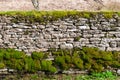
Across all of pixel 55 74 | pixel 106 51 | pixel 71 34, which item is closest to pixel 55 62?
pixel 55 74

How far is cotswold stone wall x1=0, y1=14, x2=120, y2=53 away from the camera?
28.8ft

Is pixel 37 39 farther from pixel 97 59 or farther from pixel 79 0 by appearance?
pixel 79 0

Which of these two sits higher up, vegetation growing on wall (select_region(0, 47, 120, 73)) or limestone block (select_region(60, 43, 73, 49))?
limestone block (select_region(60, 43, 73, 49))

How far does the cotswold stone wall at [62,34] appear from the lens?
8.79 m

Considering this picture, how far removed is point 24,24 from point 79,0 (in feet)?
25.2

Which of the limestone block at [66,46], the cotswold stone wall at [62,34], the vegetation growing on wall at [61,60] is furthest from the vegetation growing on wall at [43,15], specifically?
the vegetation growing on wall at [61,60]

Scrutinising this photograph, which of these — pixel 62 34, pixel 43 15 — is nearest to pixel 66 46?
pixel 62 34

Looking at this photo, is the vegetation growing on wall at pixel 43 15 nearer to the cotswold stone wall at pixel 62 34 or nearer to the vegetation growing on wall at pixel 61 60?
the cotswold stone wall at pixel 62 34

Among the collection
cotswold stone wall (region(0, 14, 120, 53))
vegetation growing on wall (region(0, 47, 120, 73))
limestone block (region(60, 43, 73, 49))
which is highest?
cotswold stone wall (region(0, 14, 120, 53))

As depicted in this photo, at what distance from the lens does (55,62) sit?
8930 millimetres

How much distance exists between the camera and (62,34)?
8914 mm

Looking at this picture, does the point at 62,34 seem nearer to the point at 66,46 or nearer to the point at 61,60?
the point at 66,46

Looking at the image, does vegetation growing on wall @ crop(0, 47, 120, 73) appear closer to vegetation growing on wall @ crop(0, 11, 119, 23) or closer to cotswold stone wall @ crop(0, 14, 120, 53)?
cotswold stone wall @ crop(0, 14, 120, 53)

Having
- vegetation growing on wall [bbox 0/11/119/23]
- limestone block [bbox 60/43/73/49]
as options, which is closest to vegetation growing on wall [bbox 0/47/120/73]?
limestone block [bbox 60/43/73/49]
